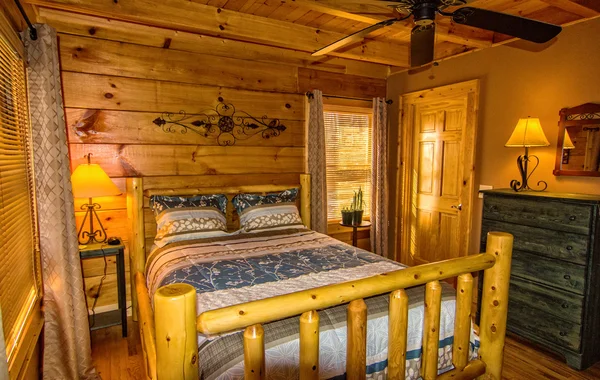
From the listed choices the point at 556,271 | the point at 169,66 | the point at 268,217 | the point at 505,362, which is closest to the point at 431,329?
the point at 505,362

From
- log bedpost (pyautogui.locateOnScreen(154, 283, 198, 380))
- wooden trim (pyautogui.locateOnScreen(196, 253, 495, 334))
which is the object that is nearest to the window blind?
log bedpost (pyautogui.locateOnScreen(154, 283, 198, 380))

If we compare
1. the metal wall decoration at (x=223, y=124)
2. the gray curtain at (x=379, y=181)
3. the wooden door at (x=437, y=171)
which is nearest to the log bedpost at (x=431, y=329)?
the wooden door at (x=437, y=171)

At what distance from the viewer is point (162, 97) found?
301 centimetres

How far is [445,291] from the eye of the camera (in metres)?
1.73

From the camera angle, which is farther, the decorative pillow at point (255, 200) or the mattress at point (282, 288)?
the decorative pillow at point (255, 200)

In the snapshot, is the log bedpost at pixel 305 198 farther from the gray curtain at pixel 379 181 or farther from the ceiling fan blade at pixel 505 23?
the ceiling fan blade at pixel 505 23

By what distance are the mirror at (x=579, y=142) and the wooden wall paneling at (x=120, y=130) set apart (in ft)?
9.27

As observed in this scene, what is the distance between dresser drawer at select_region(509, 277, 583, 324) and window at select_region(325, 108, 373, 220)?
186 cm

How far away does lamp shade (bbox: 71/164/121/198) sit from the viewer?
94.6 inches

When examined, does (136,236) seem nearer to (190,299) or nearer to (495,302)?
(190,299)

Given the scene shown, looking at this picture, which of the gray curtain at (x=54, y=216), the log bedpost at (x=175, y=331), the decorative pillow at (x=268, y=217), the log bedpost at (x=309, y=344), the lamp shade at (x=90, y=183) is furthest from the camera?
the decorative pillow at (x=268, y=217)

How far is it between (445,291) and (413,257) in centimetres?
237

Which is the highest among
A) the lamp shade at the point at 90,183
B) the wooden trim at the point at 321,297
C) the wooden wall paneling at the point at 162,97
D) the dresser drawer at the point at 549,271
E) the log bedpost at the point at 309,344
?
the wooden wall paneling at the point at 162,97

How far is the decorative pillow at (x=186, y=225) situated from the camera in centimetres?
267
